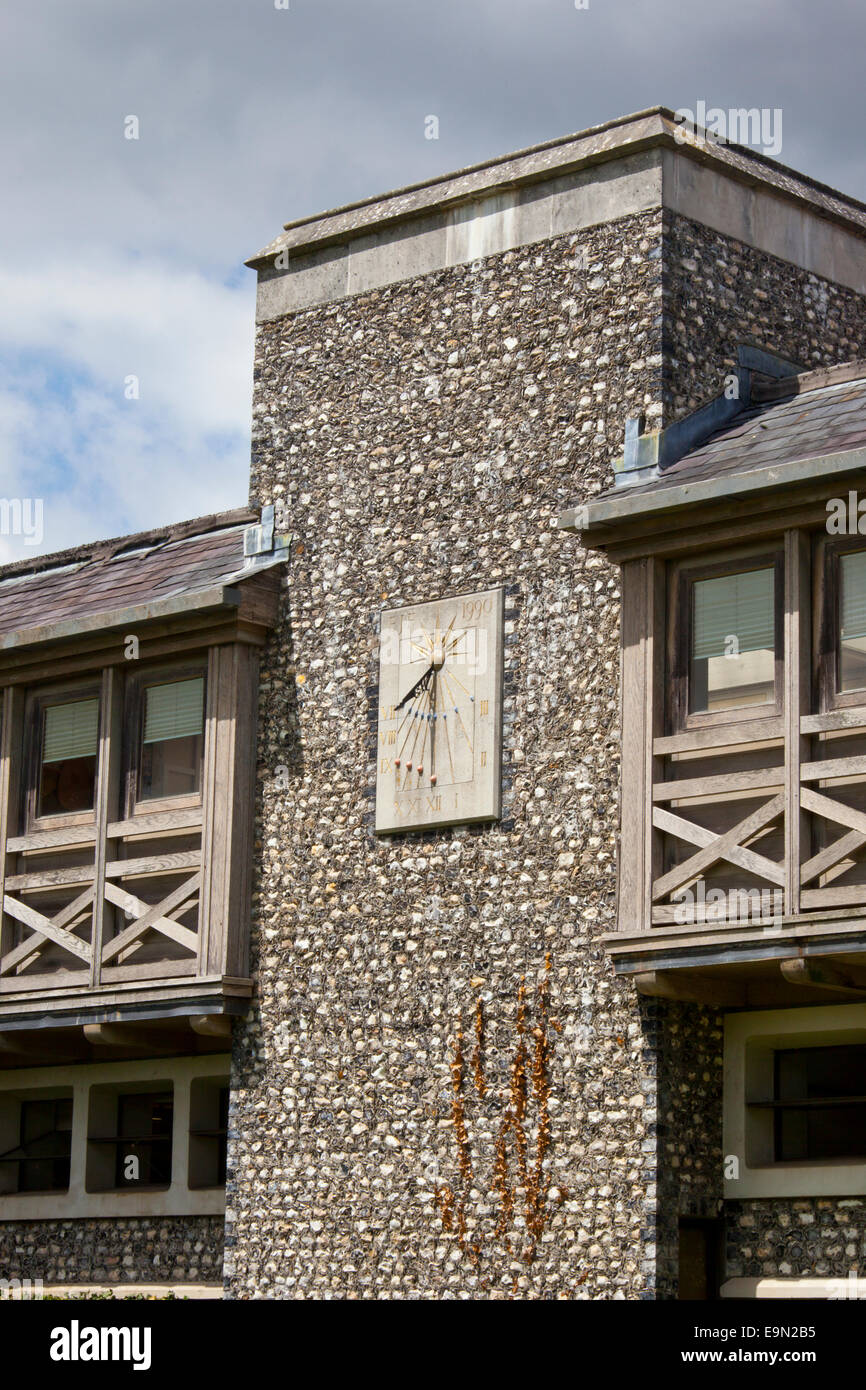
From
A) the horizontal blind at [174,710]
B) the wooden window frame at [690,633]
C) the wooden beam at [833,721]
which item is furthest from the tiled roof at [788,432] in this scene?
the horizontal blind at [174,710]

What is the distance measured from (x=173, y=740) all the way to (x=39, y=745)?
4.60ft

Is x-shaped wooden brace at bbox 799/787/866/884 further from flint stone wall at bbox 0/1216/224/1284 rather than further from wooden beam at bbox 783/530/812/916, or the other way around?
flint stone wall at bbox 0/1216/224/1284

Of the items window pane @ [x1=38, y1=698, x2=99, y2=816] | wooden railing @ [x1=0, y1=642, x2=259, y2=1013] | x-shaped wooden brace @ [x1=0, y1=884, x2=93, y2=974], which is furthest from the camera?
window pane @ [x1=38, y1=698, x2=99, y2=816]

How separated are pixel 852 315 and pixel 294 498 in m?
4.67

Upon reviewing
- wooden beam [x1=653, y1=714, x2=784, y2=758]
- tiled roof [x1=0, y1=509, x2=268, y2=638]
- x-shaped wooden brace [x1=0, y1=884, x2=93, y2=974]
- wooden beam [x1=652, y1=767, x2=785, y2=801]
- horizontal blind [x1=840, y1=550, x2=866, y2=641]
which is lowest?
x-shaped wooden brace [x1=0, y1=884, x2=93, y2=974]

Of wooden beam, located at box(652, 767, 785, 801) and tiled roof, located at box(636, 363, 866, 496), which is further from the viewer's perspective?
tiled roof, located at box(636, 363, 866, 496)

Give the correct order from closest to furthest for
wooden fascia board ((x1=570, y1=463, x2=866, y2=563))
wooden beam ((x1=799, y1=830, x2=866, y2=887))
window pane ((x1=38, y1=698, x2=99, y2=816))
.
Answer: wooden beam ((x1=799, y1=830, x2=866, y2=887))
wooden fascia board ((x1=570, y1=463, x2=866, y2=563))
window pane ((x1=38, y1=698, x2=99, y2=816))

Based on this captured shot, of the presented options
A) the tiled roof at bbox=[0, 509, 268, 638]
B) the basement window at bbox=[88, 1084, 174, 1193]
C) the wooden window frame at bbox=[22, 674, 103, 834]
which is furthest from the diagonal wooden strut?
the tiled roof at bbox=[0, 509, 268, 638]

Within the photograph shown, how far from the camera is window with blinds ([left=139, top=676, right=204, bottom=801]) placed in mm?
17156

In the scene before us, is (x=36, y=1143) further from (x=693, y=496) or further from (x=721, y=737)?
(x=693, y=496)

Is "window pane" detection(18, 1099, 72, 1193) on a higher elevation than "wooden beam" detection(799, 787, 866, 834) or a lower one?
lower

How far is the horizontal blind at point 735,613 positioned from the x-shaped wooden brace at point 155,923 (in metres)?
4.48
